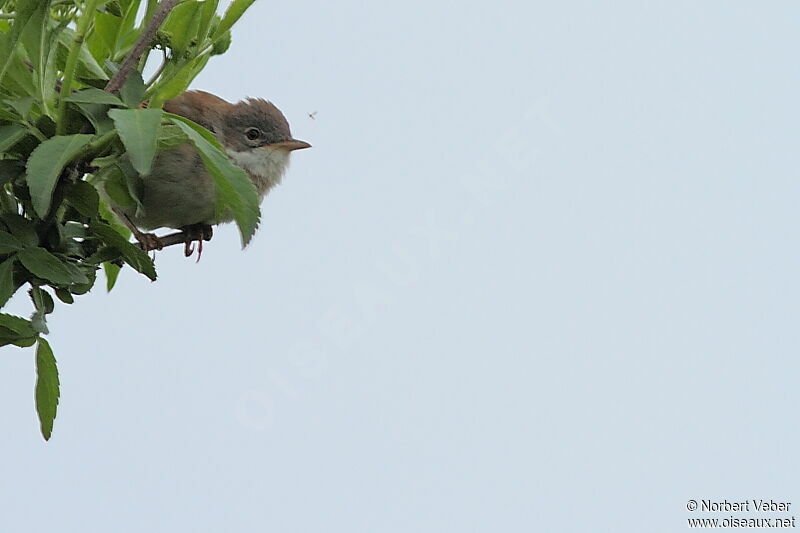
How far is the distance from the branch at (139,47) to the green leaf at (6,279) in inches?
16.5

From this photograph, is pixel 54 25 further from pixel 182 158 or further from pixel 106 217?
pixel 182 158

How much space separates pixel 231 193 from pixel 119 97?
0.31 m

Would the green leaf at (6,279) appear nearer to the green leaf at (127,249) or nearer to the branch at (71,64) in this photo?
the green leaf at (127,249)

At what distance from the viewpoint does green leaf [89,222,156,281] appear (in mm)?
2191

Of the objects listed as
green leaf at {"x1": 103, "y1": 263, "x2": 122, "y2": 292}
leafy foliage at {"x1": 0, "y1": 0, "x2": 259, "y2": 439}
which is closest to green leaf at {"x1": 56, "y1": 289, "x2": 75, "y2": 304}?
leafy foliage at {"x1": 0, "y1": 0, "x2": 259, "y2": 439}

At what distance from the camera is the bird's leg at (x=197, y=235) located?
3.14 m

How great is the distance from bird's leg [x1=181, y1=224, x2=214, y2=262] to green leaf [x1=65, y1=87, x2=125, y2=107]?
123 cm

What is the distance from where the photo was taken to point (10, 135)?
6.25ft

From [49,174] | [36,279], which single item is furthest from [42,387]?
[49,174]

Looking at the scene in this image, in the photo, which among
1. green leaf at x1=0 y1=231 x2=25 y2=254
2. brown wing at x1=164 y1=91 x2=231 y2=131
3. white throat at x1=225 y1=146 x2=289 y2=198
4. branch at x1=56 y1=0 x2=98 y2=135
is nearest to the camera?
branch at x1=56 y1=0 x2=98 y2=135

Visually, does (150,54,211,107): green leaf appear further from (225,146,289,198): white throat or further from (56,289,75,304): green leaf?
(225,146,289,198): white throat

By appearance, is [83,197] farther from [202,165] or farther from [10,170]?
[202,165]

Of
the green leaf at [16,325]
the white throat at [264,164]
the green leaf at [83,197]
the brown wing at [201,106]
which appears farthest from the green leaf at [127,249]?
the white throat at [264,164]

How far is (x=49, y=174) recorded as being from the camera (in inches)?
69.2
